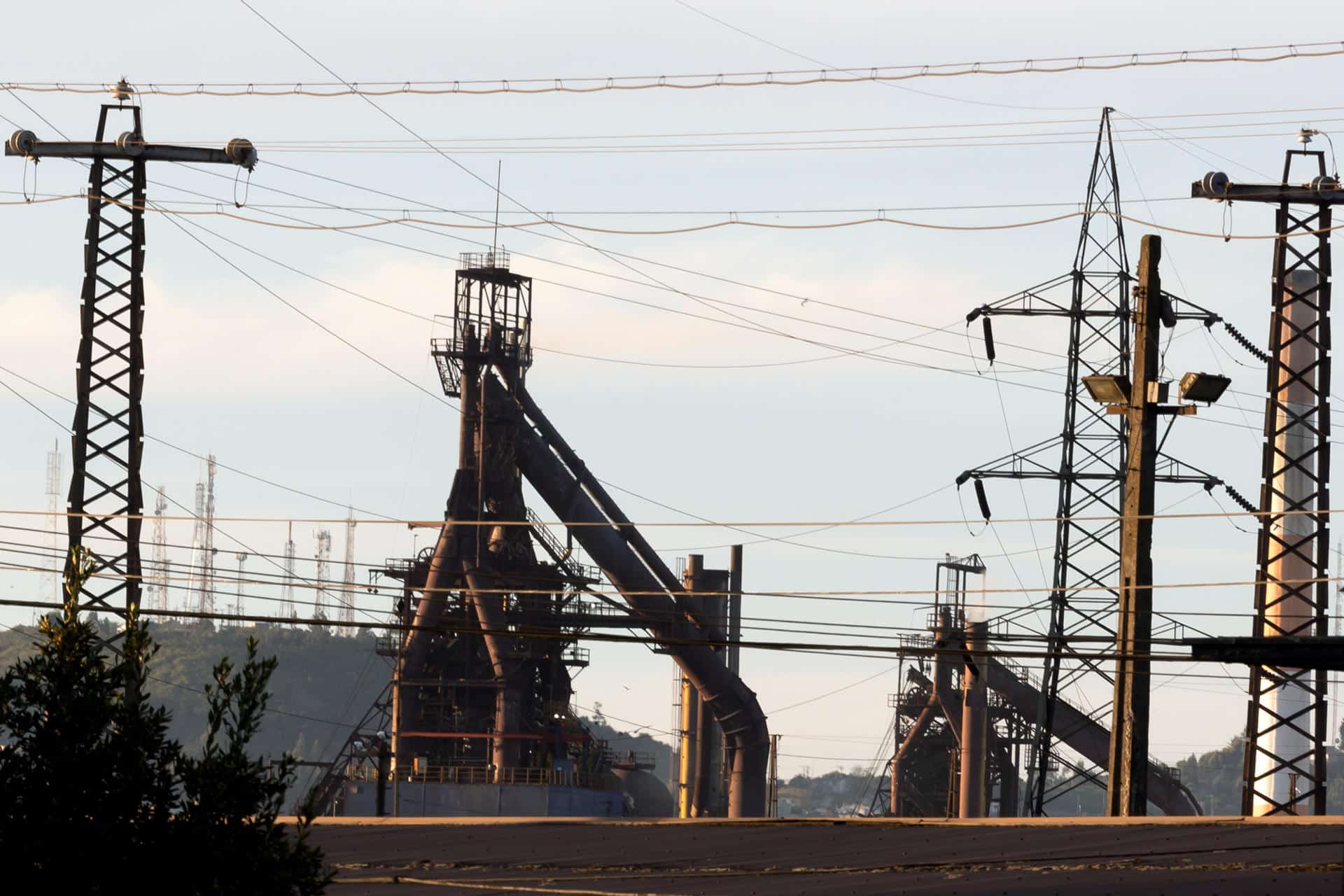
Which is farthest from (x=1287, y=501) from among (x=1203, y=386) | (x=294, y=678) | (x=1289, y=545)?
(x=294, y=678)

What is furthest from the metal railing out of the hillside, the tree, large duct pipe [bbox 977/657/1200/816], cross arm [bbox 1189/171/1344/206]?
the hillside

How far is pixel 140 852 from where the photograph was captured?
36.3ft

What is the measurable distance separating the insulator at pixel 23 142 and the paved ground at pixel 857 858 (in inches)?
448

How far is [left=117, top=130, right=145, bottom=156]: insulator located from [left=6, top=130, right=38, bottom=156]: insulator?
1.48 m

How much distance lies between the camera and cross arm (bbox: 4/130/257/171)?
25.7 m

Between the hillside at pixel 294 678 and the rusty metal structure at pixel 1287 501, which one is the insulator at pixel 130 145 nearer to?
the rusty metal structure at pixel 1287 501

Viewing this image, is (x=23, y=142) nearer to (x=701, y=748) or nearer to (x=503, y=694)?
(x=503, y=694)

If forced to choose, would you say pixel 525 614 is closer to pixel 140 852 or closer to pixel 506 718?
pixel 506 718

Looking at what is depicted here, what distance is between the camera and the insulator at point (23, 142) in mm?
26578

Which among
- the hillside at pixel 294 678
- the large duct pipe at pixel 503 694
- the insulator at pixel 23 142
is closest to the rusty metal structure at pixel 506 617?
the large duct pipe at pixel 503 694

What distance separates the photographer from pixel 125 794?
1112 centimetres

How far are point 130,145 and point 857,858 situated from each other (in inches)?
588

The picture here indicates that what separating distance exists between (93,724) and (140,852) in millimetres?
818

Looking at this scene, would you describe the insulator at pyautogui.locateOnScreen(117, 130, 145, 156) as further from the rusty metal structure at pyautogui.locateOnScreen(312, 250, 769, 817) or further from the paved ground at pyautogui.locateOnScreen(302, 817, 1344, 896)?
the rusty metal structure at pyautogui.locateOnScreen(312, 250, 769, 817)
